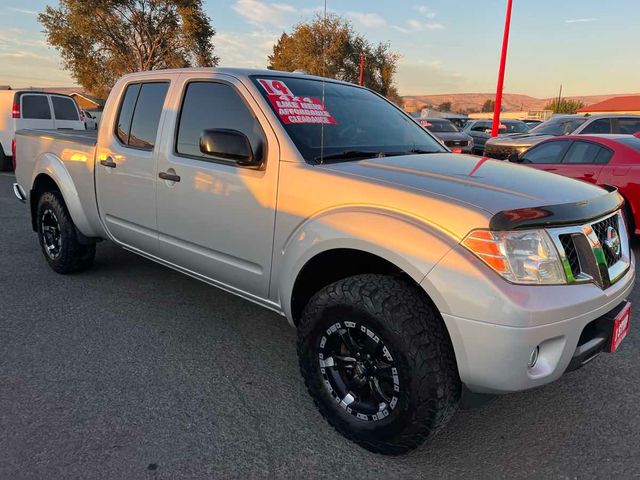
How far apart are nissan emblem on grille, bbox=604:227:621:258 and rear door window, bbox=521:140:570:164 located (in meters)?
4.83

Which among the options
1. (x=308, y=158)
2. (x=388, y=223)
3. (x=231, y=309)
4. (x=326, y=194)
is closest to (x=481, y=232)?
(x=388, y=223)

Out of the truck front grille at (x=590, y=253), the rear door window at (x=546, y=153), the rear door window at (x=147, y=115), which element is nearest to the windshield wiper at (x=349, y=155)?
the truck front grille at (x=590, y=253)

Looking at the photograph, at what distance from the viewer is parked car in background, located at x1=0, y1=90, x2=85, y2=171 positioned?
11961 mm

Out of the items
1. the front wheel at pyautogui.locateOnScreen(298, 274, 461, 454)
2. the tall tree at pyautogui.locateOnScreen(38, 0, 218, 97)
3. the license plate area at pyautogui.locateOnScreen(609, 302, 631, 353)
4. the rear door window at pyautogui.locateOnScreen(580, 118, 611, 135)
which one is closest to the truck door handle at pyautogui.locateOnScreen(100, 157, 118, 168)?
the front wheel at pyautogui.locateOnScreen(298, 274, 461, 454)

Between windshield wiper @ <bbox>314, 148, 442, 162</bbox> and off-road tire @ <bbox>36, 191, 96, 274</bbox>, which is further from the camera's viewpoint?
off-road tire @ <bbox>36, 191, 96, 274</bbox>

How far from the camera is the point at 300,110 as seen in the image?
3.04 metres

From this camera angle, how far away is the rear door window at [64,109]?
12570 mm

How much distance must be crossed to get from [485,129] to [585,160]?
53.3 ft

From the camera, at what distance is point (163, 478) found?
2.21 metres

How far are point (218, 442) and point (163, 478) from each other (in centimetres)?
32

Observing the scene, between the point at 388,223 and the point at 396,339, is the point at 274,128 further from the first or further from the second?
the point at 396,339

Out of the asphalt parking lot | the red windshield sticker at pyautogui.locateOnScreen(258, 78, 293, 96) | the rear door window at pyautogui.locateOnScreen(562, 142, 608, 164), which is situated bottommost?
the asphalt parking lot

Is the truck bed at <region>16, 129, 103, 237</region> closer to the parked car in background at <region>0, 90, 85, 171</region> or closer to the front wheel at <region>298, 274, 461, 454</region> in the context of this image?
the front wheel at <region>298, 274, 461, 454</region>

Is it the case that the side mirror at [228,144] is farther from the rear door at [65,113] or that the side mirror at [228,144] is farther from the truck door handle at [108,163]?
the rear door at [65,113]
